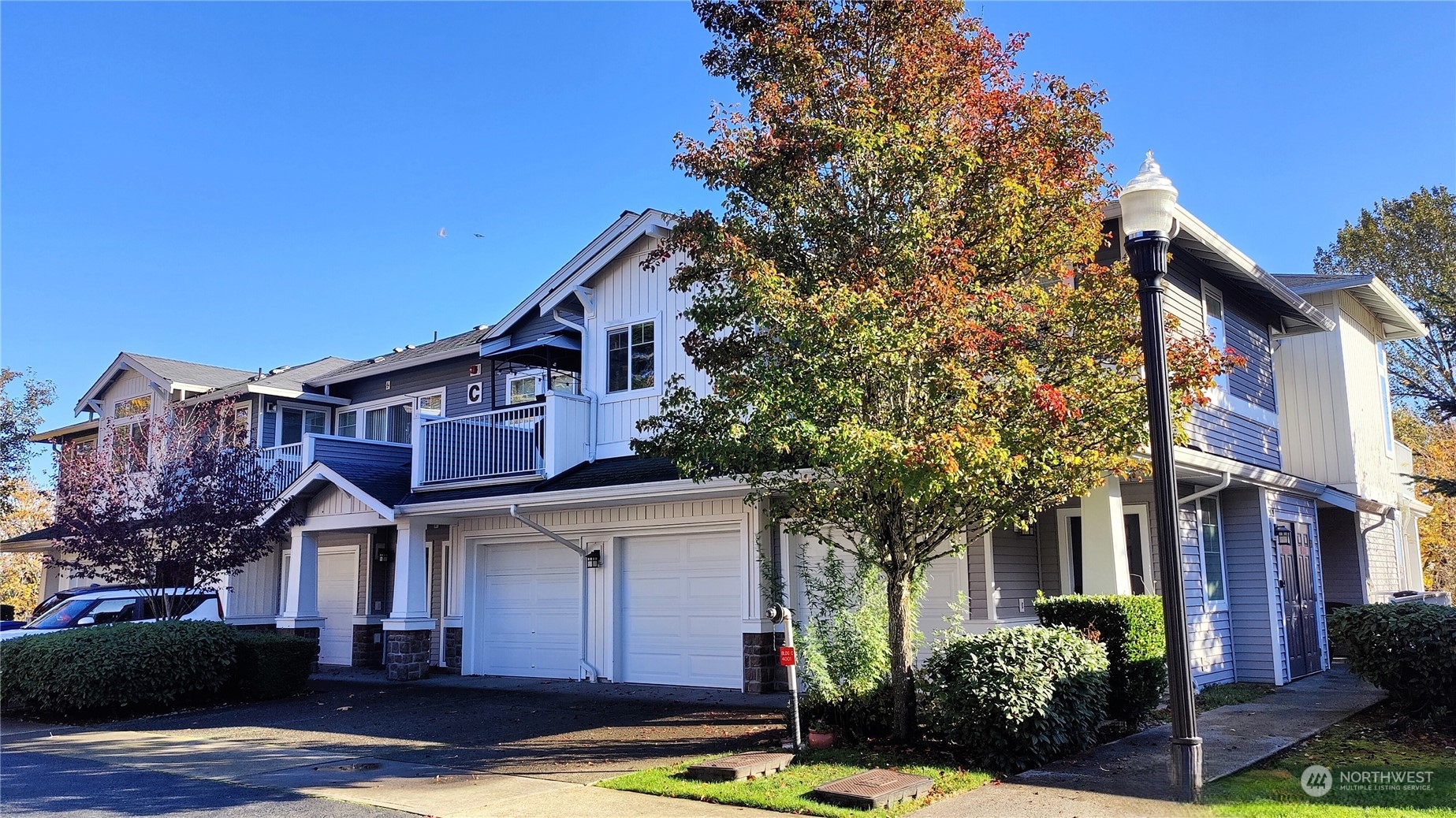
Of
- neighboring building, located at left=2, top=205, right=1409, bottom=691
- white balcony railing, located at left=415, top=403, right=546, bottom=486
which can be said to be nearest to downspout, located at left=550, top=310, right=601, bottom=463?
neighboring building, located at left=2, top=205, right=1409, bottom=691

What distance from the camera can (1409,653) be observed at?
980cm

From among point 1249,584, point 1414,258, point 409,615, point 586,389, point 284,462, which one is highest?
point 1414,258

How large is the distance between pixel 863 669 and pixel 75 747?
8952mm

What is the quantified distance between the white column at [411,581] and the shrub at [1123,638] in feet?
34.8

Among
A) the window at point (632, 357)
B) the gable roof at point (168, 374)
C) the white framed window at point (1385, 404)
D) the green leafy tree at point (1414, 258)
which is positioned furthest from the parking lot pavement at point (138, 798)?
the green leafy tree at point (1414, 258)

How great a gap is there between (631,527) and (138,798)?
7.68 metres

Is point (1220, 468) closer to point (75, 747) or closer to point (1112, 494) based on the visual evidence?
point (1112, 494)

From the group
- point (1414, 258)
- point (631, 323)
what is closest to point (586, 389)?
point (631, 323)

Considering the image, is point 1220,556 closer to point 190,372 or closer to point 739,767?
point 739,767

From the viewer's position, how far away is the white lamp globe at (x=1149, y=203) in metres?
6.76

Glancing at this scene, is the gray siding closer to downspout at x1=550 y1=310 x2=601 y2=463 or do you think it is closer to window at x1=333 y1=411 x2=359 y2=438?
downspout at x1=550 y1=310 x2=601 y2=463

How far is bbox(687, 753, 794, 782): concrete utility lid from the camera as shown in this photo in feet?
27.1

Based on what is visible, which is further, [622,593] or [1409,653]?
[622,593]

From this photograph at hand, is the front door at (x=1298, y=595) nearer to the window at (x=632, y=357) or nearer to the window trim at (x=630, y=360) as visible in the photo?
the window trim at (x=630, y=360)
